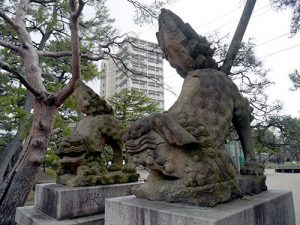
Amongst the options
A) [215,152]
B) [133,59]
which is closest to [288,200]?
[215,152]

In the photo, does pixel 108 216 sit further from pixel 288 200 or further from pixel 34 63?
pixel 34 63

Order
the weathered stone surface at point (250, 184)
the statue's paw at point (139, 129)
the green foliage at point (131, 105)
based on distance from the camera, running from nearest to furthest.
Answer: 1. the statue's paw at point (139, 129)
2. the weathered stone surface at point (250, 184)
3. the green foliage at point (131, 105)

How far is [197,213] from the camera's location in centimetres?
164

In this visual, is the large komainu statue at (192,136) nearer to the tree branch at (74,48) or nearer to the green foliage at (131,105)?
the tree branch at (74,48)

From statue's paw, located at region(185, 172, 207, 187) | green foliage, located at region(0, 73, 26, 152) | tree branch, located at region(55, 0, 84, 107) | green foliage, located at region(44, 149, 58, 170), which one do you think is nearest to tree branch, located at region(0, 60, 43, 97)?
tree branch, located at region(55, 0, 84, 107)

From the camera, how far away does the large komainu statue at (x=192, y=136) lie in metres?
1.95

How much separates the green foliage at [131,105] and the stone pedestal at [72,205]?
10.9 m

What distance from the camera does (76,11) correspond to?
18.6 ft

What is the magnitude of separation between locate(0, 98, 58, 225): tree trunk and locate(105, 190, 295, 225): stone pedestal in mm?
4523

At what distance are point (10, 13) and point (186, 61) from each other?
9.20 m

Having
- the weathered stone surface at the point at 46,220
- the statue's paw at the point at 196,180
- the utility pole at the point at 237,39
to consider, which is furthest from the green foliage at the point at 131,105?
the statue's paw at the point at 196,180

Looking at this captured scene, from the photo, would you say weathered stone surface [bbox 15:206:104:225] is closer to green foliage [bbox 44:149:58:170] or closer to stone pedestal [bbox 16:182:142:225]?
stone pedestal [bbox 16:182:142:225]

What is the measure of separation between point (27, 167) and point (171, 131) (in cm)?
526

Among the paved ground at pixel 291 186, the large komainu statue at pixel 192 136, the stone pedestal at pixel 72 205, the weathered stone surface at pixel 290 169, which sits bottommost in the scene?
the weathered stone surface at pixel 290 169
